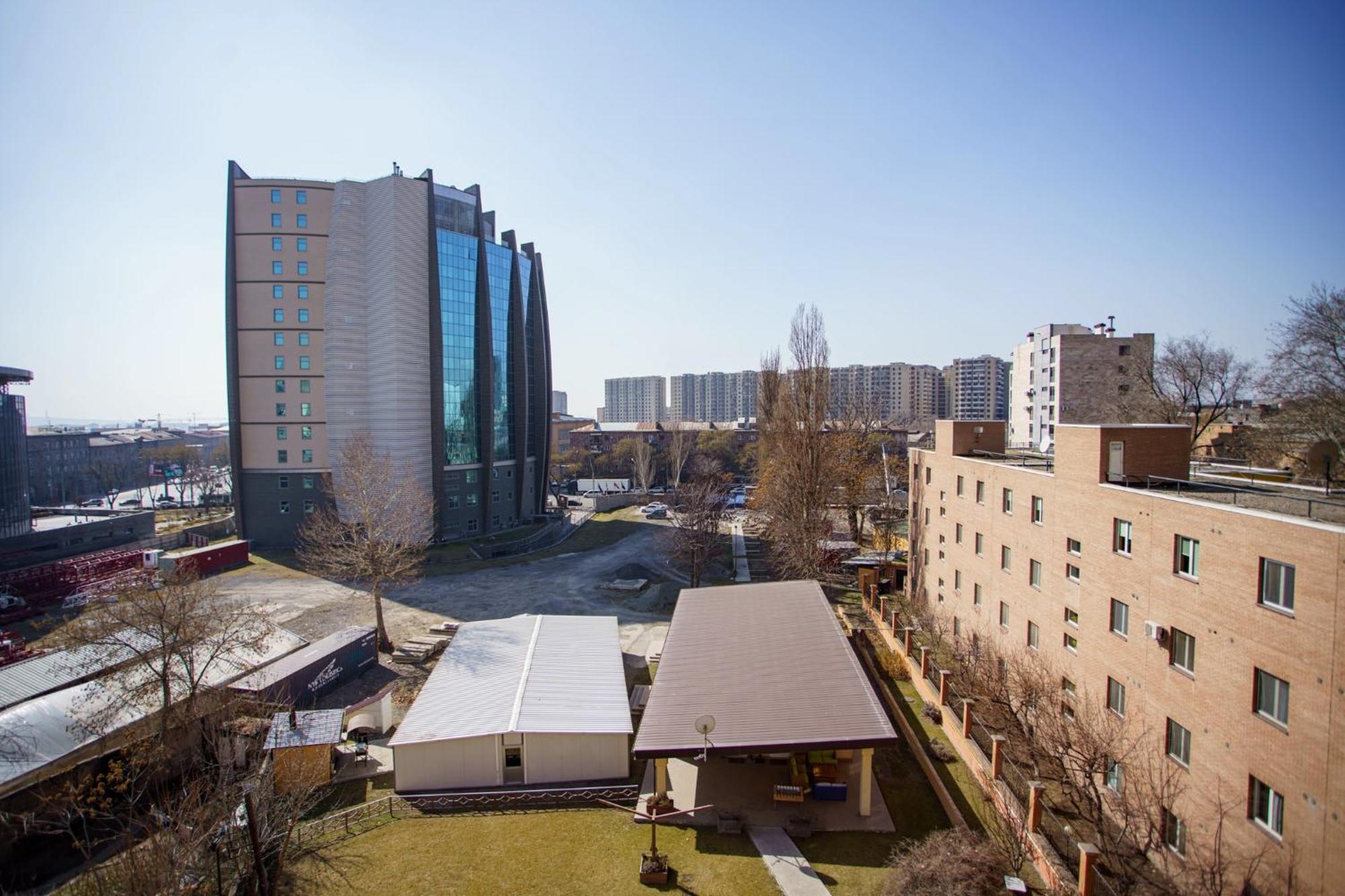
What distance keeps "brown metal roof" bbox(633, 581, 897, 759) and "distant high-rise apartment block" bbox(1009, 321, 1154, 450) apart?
36121 millimetres

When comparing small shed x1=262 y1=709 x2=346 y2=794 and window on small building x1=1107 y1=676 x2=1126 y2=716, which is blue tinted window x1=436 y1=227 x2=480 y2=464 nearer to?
small shed x1=262 y1=709 x2=346 y2=794

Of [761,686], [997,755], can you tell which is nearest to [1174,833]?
[997,755]

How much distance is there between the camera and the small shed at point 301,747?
647 inches

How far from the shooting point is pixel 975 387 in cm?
14675

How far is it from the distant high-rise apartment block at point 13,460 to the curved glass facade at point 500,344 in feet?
107

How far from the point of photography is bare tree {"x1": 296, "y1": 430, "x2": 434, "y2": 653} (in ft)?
92.8

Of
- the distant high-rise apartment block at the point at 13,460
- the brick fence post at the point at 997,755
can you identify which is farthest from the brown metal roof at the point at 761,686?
the distant high-rise apartment block at the point at 13,460

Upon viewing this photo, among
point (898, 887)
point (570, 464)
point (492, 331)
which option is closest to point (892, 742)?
point (898, 887)

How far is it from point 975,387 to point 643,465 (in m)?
105

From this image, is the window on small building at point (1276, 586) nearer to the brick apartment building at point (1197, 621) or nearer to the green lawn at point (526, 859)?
the brick apartment building at point (1197, 621)

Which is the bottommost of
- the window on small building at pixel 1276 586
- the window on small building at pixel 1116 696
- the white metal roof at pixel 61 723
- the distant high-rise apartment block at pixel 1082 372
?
the white metal roof at pixel 61 723

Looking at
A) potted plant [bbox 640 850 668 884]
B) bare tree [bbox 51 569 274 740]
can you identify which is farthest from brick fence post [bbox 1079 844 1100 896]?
bare tree [bbox 51 569 274 740]

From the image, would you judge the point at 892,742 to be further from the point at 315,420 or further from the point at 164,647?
the point at 315,420

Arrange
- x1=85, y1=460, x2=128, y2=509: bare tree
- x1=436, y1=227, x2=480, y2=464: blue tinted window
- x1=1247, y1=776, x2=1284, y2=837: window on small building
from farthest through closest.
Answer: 1. x1=85, y1=460, x2=128, y2=509: bare tree
2. x1=436, y1=227, x2=480, y2=464: blue tinted window
3. x1=1247, y1=776, x2=1284, y2=837: window on small building
